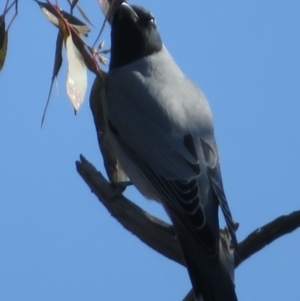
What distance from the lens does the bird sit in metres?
2.17

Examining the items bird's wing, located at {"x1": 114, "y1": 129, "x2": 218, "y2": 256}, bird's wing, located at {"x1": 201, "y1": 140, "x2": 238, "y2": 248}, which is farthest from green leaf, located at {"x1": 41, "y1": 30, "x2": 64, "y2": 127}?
bird's wing, located at {"x1": 201, "y1": 140, "x2": 238, "y2": 248}

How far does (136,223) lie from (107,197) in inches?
6.0

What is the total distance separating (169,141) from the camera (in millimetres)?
2535

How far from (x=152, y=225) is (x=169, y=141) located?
0.39 metres

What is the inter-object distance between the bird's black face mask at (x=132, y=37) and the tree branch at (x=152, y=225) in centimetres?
77

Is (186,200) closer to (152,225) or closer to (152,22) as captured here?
(152,225)

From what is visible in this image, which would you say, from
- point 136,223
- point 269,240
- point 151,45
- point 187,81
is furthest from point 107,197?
point 151,45

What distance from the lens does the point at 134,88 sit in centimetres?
278

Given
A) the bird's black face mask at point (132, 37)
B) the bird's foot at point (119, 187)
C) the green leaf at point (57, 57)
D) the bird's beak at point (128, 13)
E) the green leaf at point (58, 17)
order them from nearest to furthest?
the green leaf at point (57, 57)
the green leaf at point (58, 17)
the bird's foot at point (119, 187)
the bird's beak at point (128, 13)
the bird's black face mask at point (132, 37)

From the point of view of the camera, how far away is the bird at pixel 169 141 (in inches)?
85.3

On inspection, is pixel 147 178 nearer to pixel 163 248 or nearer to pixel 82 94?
pixel 163 248

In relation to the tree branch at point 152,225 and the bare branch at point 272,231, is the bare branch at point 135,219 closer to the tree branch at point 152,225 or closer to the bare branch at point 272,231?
the tree branch at point 152,225

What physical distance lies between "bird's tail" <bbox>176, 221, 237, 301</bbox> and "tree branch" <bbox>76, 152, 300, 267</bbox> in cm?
7

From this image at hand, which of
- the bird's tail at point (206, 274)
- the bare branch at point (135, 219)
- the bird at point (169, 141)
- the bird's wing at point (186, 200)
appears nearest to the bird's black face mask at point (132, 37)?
the bird at point (169, 141)
